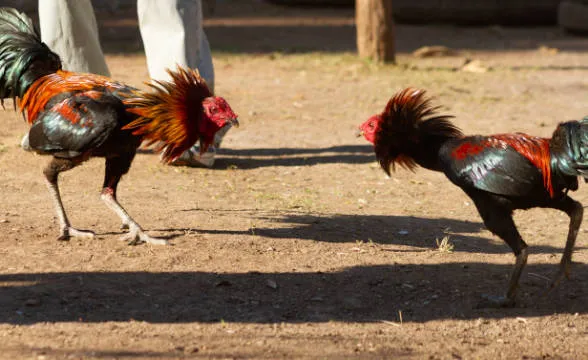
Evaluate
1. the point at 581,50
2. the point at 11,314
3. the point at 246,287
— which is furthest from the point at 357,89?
the point at 11,314

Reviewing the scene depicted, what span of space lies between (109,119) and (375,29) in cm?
923

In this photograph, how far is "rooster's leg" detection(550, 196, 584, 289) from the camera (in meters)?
5.10

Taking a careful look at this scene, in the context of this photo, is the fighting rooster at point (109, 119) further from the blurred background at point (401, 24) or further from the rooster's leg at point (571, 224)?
the blurred background at point (401, 24)

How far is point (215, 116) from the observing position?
5.60 metres

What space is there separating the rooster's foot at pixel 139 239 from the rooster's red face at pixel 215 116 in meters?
0.83

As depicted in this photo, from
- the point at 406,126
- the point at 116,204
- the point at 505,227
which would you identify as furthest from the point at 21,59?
the point at 505,227

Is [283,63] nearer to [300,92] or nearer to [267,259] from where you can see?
[300,92]

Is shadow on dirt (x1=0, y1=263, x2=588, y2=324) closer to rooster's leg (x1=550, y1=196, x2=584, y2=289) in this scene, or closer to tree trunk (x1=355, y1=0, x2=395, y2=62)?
rooster's leg (x1=550, y1=196, x2=584, y2=289)

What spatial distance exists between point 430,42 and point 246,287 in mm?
13080

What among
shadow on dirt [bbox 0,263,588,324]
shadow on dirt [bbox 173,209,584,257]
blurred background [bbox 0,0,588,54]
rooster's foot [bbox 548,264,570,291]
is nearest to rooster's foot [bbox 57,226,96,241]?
shadow on dirt [bbox 173,209,584,257]

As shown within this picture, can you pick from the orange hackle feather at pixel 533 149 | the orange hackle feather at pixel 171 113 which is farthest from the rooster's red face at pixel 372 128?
the orange hackle feather at pixel 171 113

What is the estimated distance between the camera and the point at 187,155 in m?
8.20

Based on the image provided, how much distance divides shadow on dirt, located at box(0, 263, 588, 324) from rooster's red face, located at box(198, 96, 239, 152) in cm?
101

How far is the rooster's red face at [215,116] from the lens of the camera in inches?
220
